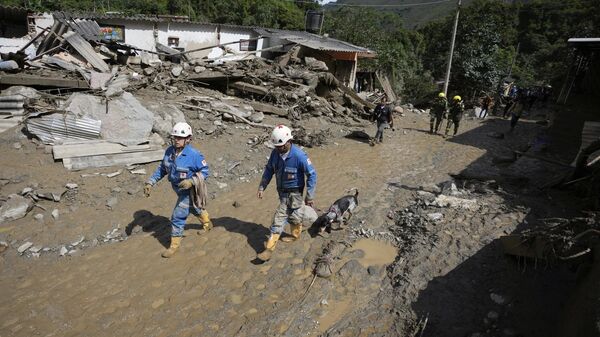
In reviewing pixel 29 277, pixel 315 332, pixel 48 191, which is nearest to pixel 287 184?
pixel 315 332

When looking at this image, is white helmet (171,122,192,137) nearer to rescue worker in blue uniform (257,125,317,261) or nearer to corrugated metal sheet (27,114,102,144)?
rescue worker in blue uniform (257,125,317,261)

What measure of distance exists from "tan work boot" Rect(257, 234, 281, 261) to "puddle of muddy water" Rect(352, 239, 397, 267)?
1116mm

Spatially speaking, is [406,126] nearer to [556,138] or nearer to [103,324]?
[556,138]

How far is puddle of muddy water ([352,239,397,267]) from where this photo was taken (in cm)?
473

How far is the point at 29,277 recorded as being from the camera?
14.5 ft

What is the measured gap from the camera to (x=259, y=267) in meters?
4.60

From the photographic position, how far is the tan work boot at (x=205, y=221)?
5.12 m

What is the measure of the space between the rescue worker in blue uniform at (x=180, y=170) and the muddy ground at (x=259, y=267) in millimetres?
420

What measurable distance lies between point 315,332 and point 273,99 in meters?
9.88

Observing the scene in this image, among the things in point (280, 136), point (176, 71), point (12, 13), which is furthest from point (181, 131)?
point (12, 13)

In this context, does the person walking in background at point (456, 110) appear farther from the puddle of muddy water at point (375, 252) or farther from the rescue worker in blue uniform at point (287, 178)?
the rescue worker in blue uniform at point (287, 178)

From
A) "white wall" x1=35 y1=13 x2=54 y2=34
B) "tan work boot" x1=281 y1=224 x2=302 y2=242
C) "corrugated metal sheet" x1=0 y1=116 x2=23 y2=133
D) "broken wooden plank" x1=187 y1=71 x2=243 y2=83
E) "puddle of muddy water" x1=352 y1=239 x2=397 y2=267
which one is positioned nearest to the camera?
"puddle of muddy water" x1=352 y1=239 x2=397 y2=267

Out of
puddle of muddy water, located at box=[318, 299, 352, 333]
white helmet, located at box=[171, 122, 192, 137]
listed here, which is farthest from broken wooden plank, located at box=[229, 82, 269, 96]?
puddle of muddy water, located at box=[318, 299, 352, 333]

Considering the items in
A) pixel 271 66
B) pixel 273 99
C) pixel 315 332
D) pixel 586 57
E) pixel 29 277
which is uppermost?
pixel 586 57
